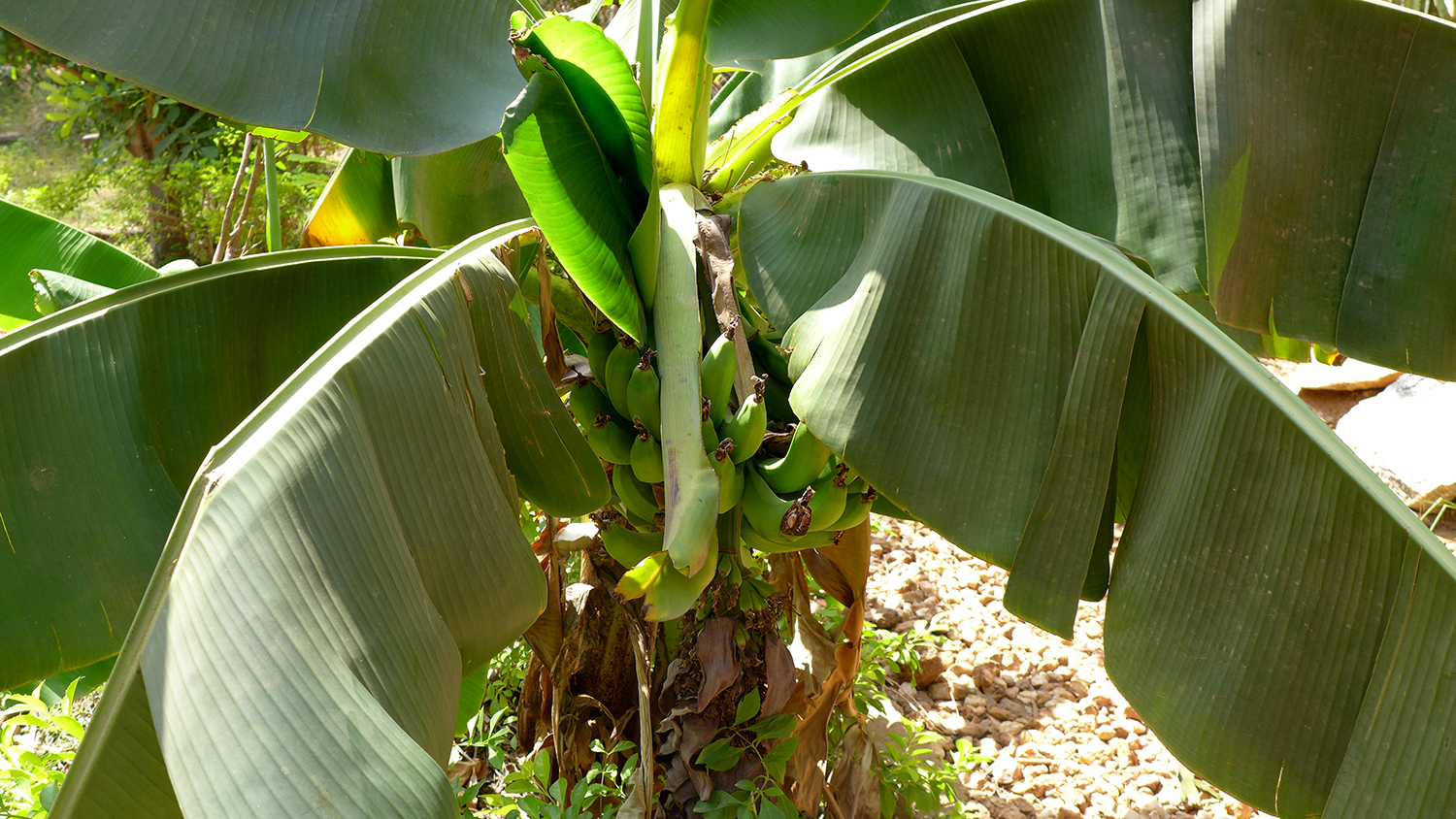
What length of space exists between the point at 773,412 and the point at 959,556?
1992 millimetres

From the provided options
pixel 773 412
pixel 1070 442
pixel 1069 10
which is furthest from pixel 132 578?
pixel 1069 10

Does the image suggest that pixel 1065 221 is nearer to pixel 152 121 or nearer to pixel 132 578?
pixel 132 578

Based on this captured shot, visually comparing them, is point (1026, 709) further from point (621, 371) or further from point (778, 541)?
point (621, 371)

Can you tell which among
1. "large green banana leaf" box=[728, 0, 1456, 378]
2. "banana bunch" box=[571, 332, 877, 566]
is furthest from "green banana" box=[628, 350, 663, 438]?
"large green banana leaf" box=[728, 0, 1456, 378]

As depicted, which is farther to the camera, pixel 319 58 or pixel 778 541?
pixel 778 541

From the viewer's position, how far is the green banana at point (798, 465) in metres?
1.05

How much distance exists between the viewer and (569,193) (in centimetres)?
99

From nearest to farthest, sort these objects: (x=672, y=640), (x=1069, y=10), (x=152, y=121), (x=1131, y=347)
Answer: (x=1131, y=347) → (x=1069, y=10) → (x=672, y=640) → (x=152, y=121)

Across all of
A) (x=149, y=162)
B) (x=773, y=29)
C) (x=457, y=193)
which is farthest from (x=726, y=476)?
(x=149, y=162)

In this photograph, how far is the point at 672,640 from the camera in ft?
5.12

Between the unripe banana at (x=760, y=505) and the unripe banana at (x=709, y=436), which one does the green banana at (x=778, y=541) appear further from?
the unripe banana at (x=709, y=436)

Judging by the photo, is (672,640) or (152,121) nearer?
(672,640)

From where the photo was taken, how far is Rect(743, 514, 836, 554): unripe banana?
1.13 metres

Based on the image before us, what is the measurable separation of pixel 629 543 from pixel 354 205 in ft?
3.56
